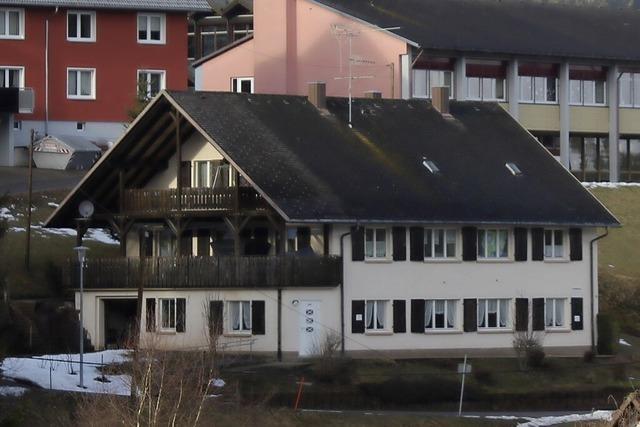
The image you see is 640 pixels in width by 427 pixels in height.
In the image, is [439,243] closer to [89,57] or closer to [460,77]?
[460,77]

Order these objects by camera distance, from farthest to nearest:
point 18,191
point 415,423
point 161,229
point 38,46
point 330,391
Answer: point 38,46 → point 18,191 → point 161,229 → point 330,391 → point 415,423

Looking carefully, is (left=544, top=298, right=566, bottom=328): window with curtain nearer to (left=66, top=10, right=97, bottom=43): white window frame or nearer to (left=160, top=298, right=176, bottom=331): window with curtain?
(left=160, top=298, right=176, bottom=331): window with curtain

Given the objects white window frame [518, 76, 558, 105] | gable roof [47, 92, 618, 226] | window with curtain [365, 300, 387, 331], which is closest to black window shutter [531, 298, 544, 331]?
gable roof [47, 92, 618, 226]

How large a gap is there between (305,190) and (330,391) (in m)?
7.85

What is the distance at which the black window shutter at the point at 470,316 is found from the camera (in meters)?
64.1

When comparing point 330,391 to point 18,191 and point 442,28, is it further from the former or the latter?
point 442,28

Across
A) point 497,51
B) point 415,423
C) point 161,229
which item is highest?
point 497,51

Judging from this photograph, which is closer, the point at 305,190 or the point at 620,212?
the point at 305,190

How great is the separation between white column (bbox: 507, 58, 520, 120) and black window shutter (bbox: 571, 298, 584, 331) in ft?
68.2

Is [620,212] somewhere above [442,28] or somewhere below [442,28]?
below

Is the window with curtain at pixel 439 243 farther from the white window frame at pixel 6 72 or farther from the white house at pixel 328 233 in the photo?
the white window frame at pixel 6 72

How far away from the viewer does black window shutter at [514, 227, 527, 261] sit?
6556 cm

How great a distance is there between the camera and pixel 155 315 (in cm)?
6175

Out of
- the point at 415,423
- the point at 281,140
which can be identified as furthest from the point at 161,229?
the point at 415,423
